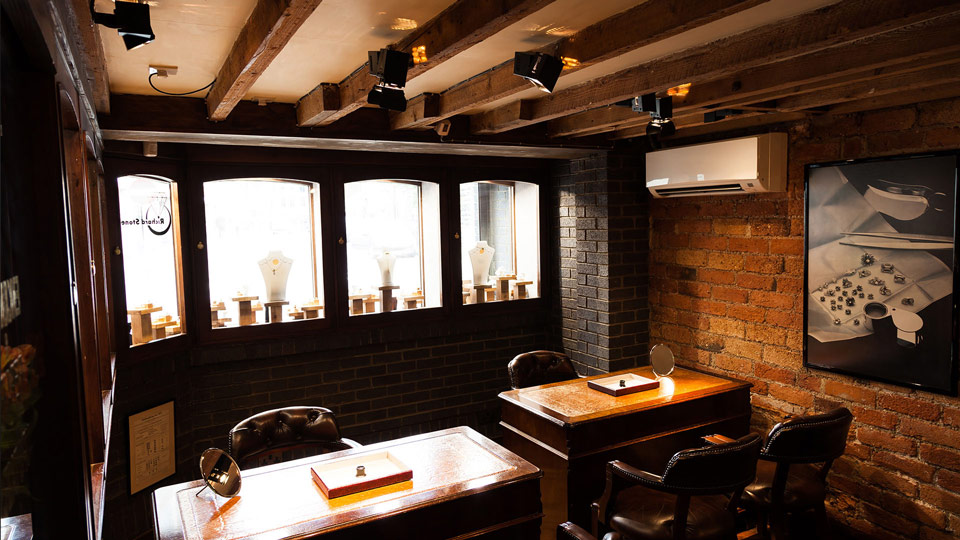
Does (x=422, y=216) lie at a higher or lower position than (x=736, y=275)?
higher

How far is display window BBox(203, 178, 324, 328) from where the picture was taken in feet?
13.6

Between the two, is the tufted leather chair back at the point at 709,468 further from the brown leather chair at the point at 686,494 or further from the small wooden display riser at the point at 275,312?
the small wooden display riser at the point at 275,312

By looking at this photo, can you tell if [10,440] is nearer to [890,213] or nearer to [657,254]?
[890,213]

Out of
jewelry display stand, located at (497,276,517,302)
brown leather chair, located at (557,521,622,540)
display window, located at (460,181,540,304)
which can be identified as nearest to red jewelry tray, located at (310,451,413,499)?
brown leather chair, located at (557,521,622,540)

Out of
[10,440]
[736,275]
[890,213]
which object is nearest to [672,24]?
[10,440]

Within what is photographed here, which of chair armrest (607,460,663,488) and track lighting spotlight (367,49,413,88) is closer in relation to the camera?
track lighting spotlight (367,49,413,88)

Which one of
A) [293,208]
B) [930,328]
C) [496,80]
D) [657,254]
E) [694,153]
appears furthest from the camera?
[657,254]

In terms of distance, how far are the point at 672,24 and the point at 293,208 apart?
10.4 feet

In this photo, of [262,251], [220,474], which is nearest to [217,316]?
[262,251]

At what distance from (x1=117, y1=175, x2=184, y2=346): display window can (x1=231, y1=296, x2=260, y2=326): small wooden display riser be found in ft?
1.19

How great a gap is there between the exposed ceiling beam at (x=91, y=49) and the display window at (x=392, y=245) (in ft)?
6.55

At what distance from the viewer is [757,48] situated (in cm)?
222

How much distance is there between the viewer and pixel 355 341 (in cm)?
455

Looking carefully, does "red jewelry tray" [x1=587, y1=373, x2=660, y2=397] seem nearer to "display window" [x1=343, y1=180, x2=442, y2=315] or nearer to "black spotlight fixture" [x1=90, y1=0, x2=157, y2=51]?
"display window" [x1=343, y1=180, x2=442, y2=315]
